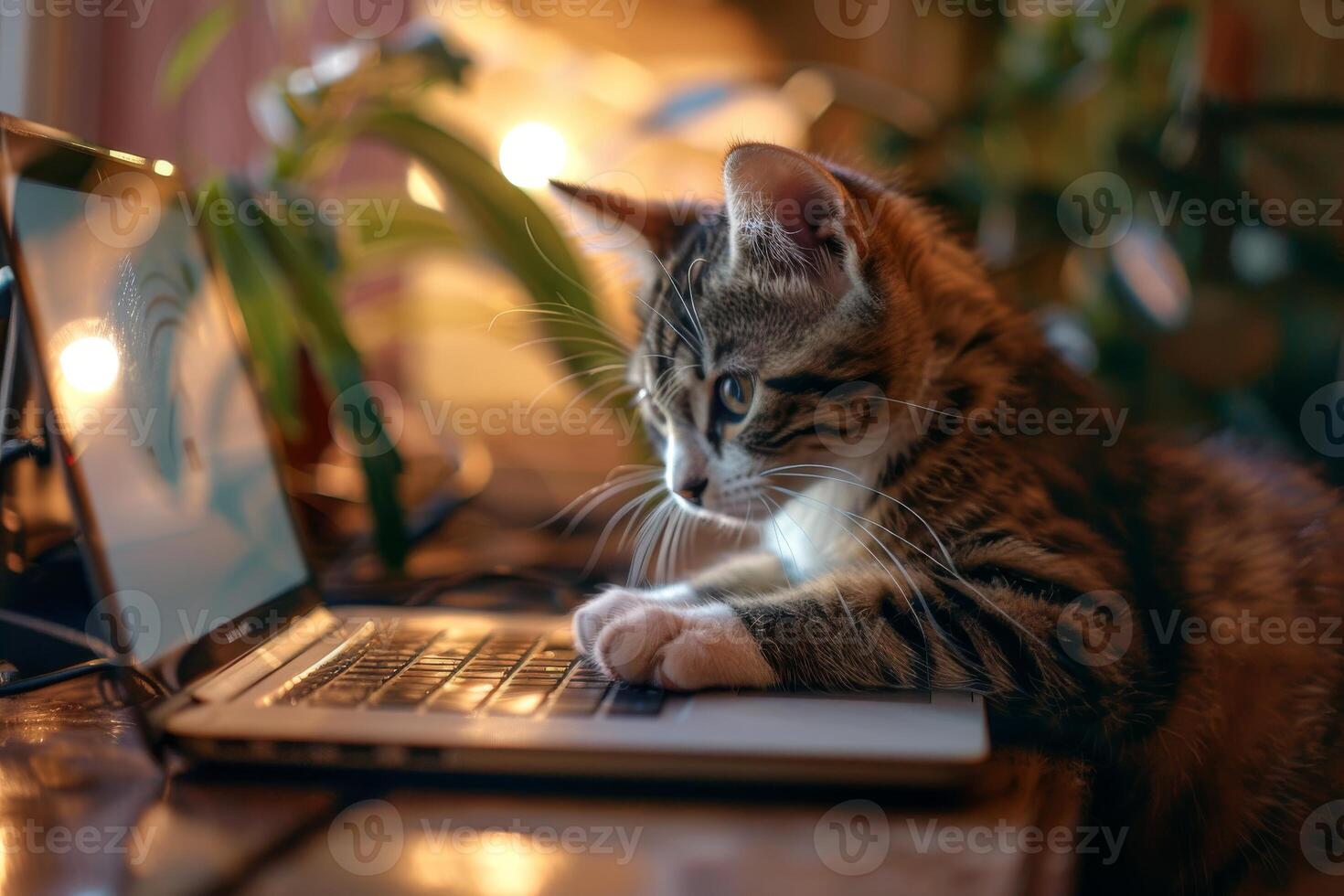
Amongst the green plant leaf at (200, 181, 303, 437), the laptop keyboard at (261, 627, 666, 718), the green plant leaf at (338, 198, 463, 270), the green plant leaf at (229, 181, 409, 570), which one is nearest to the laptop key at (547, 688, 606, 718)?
the laptop keyboard at (261, 627, 666, 718)

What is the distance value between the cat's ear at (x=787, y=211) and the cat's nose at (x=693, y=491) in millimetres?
174

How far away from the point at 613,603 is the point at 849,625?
0.16 m

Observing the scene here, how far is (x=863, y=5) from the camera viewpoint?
7.26ft

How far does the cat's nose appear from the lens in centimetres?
76

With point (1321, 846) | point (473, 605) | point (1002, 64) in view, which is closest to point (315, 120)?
point (473, 605)

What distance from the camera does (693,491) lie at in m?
0.76

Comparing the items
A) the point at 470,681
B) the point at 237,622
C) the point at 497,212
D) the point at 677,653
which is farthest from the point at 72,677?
the point at 497,212

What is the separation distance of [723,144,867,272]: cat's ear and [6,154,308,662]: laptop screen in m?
0.41

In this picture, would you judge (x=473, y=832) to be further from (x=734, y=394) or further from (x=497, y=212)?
(x=497, y=212)

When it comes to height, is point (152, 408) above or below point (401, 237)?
below

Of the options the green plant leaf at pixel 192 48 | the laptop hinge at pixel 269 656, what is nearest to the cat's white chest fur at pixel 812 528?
the laptop hinge at pixel 269 656

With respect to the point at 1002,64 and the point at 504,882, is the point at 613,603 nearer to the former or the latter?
the point at 504,882

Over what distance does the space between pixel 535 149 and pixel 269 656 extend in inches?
55.7

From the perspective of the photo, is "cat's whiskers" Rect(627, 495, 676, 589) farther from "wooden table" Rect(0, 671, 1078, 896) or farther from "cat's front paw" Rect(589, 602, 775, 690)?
"wooden table" Rect(0, 671, 1078, 896)
